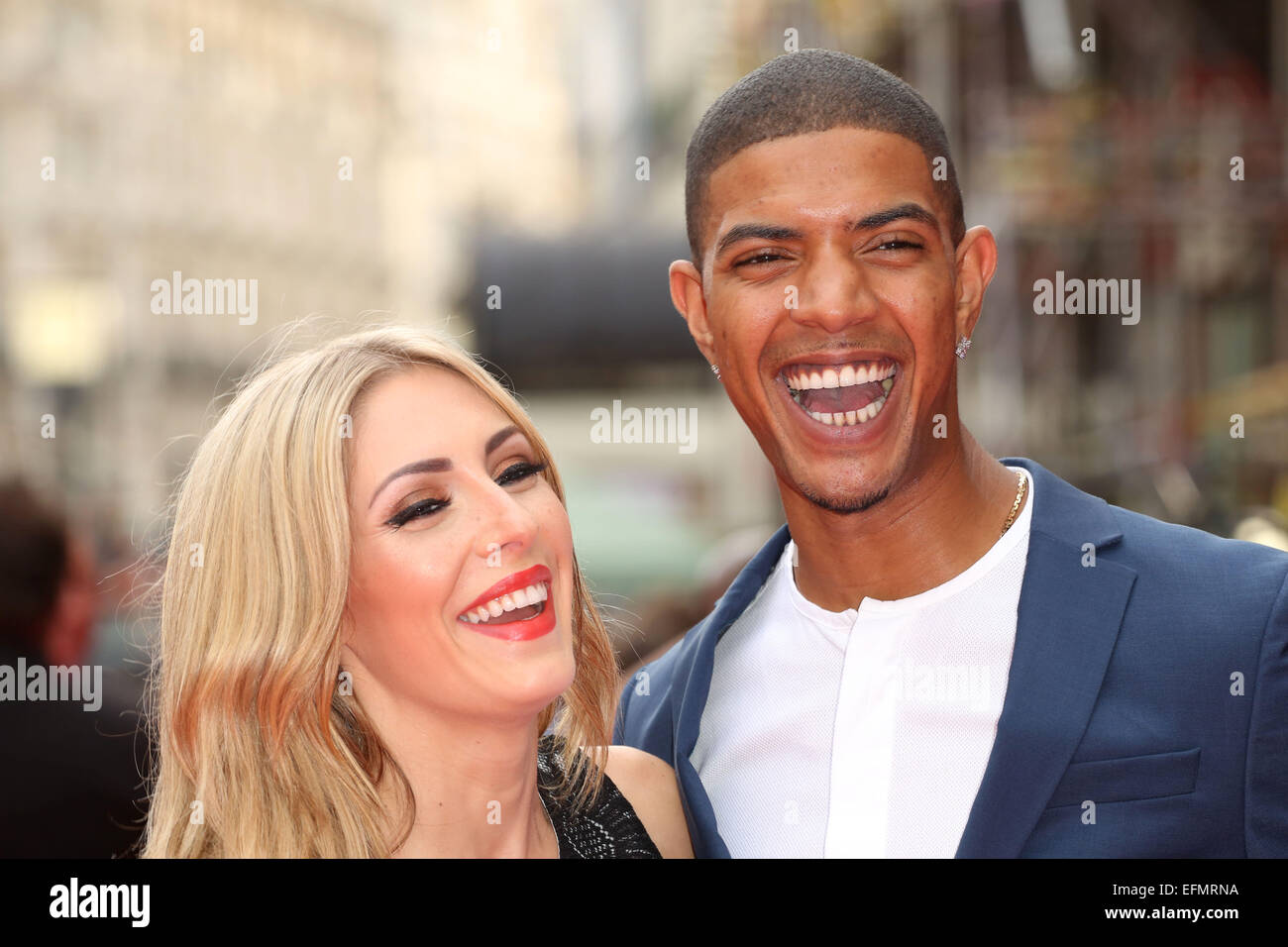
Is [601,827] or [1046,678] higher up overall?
[1046,678]

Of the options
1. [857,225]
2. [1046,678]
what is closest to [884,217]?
[857,225]

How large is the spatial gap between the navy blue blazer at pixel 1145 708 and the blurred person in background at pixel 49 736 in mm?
2650

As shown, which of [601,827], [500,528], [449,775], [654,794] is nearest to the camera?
[500,528]

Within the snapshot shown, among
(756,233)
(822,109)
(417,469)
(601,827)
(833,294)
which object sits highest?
(822,109)

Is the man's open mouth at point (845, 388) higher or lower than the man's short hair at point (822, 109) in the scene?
lower

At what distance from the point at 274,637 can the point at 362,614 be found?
0.18m

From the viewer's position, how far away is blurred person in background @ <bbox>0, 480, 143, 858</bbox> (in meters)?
3.96

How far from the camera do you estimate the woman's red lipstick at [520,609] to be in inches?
103

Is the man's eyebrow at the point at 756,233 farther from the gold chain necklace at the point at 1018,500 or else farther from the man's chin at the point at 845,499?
the gold chain necklace at the point at 1018,500

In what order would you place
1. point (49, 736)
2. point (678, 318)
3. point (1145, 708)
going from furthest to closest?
point (678, 318) → point (49, 736) → point (1145, 708)

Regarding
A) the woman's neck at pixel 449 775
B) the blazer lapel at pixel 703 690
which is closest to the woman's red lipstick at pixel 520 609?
the woman's neck at pixel 449 775

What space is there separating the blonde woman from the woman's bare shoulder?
131 millimetres

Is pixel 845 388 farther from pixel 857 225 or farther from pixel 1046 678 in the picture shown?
pixel 1046 678

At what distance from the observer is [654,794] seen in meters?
3.12
